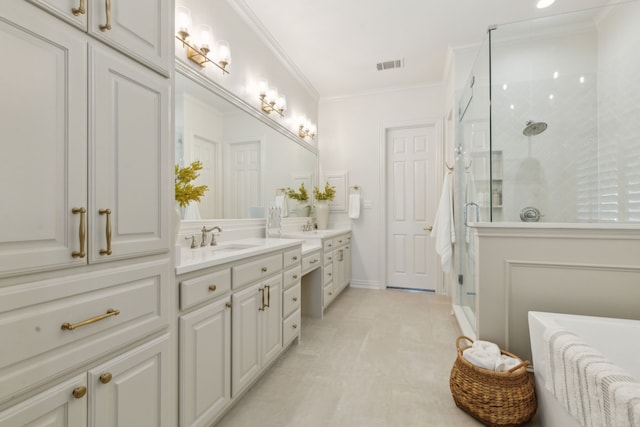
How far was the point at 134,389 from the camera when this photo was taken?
101cm

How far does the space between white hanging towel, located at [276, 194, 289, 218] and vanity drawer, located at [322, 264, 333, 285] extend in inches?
31.0

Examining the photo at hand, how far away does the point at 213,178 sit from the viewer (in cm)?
224

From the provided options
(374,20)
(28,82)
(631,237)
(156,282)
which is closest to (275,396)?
(156,282)

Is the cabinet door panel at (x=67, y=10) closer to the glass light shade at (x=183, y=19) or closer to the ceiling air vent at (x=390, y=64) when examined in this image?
the glass light shade at (x=183, y=19)

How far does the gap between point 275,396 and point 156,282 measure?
113cm

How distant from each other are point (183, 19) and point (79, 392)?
2.05m

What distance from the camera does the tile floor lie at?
5.20 feet

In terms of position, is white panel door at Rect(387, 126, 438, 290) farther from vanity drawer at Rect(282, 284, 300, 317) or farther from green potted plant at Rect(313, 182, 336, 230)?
vanity drawer at Rect(282, 284, 300, 317)

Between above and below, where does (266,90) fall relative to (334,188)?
above

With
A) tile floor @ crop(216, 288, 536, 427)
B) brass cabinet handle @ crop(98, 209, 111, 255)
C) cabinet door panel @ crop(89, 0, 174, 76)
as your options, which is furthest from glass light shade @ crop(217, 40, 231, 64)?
tile floor @ crop(216, 288, 536, 427)

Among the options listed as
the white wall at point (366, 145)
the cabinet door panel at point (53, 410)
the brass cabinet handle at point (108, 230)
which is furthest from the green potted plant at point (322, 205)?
the cabinet door panel at point (53, 410)

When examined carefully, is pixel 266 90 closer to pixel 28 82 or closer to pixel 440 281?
pixel 28 82

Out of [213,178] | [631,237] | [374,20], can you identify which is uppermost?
[374,20]

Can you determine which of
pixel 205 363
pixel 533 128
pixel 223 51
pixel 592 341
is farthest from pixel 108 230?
pixel 533 128
